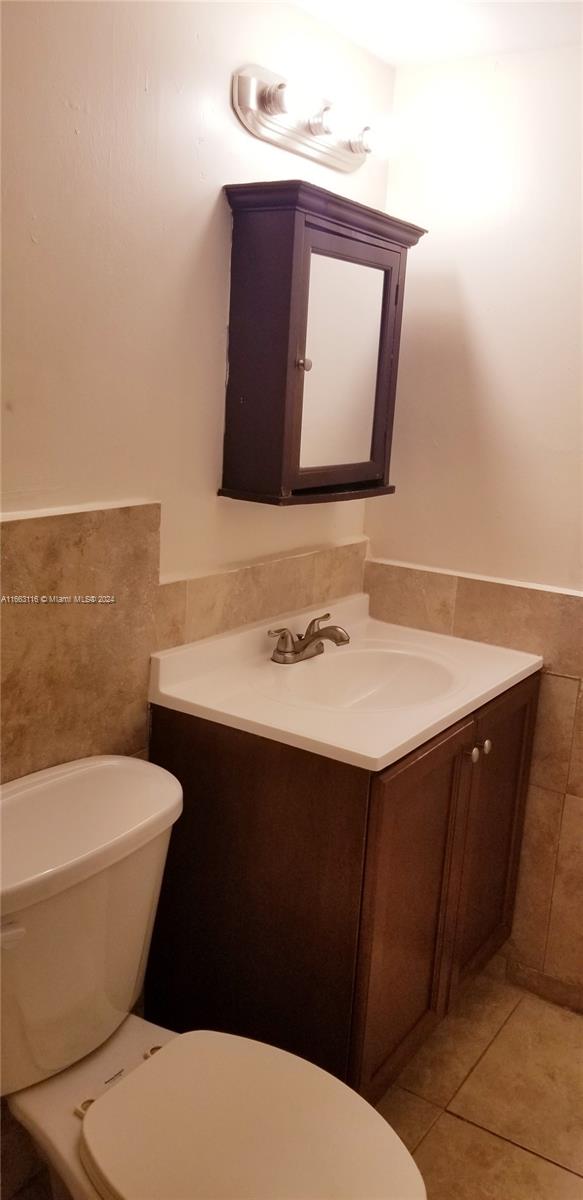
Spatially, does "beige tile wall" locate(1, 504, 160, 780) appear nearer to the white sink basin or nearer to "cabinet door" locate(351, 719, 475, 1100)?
the white sink basin

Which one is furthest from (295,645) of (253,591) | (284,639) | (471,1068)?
(471,1068)

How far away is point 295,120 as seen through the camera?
1.83 meters

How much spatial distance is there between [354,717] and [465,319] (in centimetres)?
99

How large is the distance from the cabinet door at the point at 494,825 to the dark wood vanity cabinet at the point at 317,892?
0.01m

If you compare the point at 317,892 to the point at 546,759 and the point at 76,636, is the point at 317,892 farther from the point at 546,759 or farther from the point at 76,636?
the point at 546,759

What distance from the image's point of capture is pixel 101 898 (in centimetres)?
135

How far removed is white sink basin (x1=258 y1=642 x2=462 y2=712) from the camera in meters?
1.96

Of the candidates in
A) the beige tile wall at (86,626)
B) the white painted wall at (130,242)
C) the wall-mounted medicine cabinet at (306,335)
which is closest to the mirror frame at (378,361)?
the wall-mounted medicine cabinet at (306,335)

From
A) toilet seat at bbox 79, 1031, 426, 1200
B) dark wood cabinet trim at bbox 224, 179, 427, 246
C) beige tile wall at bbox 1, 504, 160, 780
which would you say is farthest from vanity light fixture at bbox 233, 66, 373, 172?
toilet seat at bbox 79, 1031, 426, 1200

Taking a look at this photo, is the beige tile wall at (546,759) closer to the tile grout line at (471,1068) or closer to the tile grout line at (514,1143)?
the tile grout line at (471,1068)

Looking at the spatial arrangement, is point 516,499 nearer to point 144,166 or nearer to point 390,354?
point 390,354

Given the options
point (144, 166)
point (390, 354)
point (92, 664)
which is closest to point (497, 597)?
point (390, 354)

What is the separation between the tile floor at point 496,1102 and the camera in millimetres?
1714

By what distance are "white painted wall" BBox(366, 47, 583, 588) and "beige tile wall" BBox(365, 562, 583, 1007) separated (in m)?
0.07
